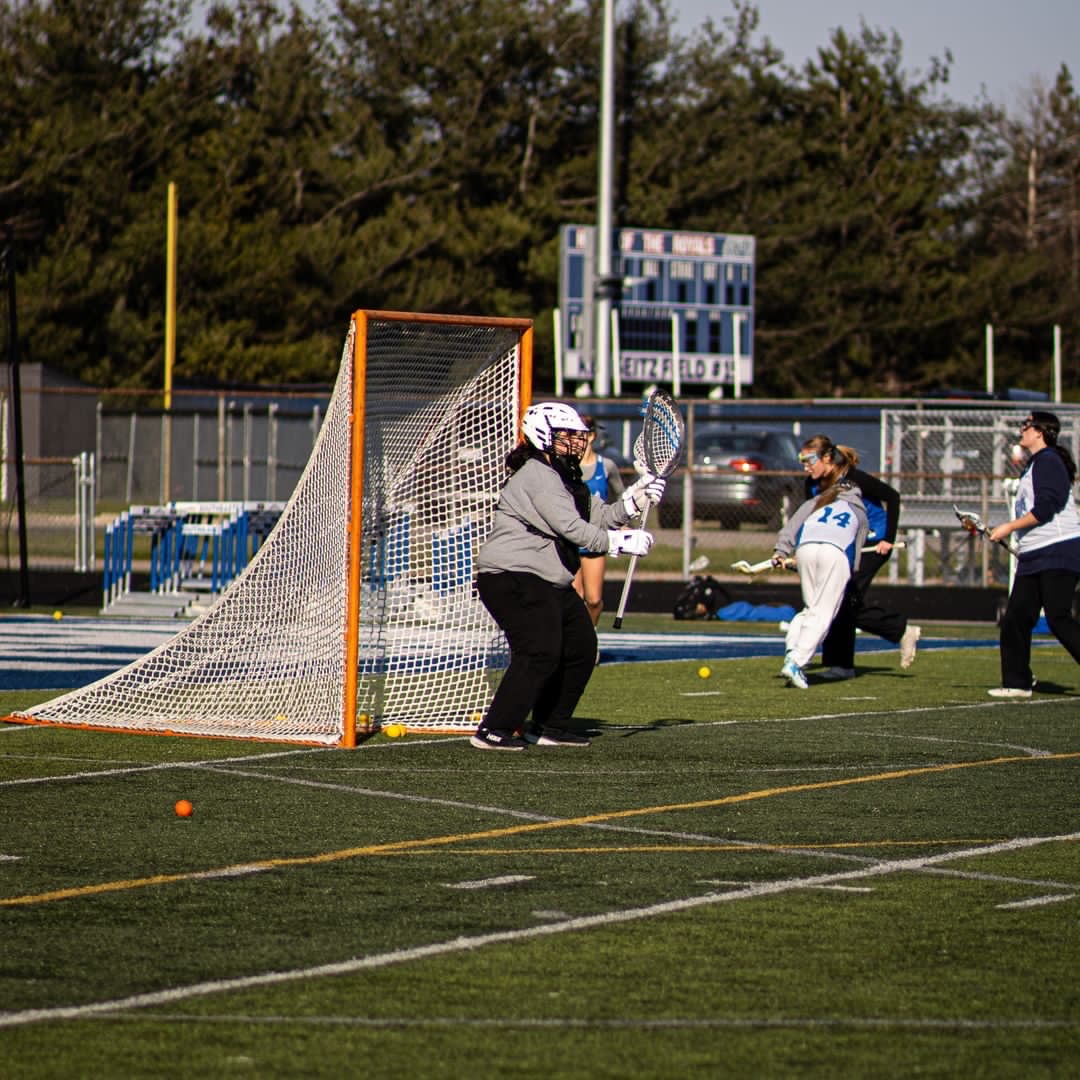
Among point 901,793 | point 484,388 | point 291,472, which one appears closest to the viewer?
point 901,793

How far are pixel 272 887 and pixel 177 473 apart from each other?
2946 cm

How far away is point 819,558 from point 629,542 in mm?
4567

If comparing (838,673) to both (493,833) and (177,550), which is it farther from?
(177,550)

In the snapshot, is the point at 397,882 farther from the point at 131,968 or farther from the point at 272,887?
the point at 131,968

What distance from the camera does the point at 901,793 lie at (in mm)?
9680

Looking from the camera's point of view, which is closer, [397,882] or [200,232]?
[397,882]

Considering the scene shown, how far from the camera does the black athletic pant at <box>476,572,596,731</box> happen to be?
35.1 feet

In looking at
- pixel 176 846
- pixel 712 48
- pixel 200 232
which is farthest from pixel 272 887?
pixel 712 48

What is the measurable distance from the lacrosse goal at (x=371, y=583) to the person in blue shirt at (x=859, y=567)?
3.12m

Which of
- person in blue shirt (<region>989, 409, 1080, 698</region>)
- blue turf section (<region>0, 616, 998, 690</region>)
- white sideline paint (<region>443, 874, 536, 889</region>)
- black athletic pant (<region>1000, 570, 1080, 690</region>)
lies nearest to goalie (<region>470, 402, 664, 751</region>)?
white sideline paint (<region>443, 874, 536, 889</region>)

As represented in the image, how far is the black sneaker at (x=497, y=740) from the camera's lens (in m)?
11.0

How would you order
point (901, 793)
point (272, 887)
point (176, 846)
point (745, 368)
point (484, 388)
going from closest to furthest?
point (272, 887)
point (176, 846)
point (901, 793)
point (484, 388)
point (745, 368)

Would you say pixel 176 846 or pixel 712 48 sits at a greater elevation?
pixel 712 48

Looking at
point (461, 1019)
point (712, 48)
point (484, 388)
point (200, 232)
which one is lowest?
point (461, 1019)
